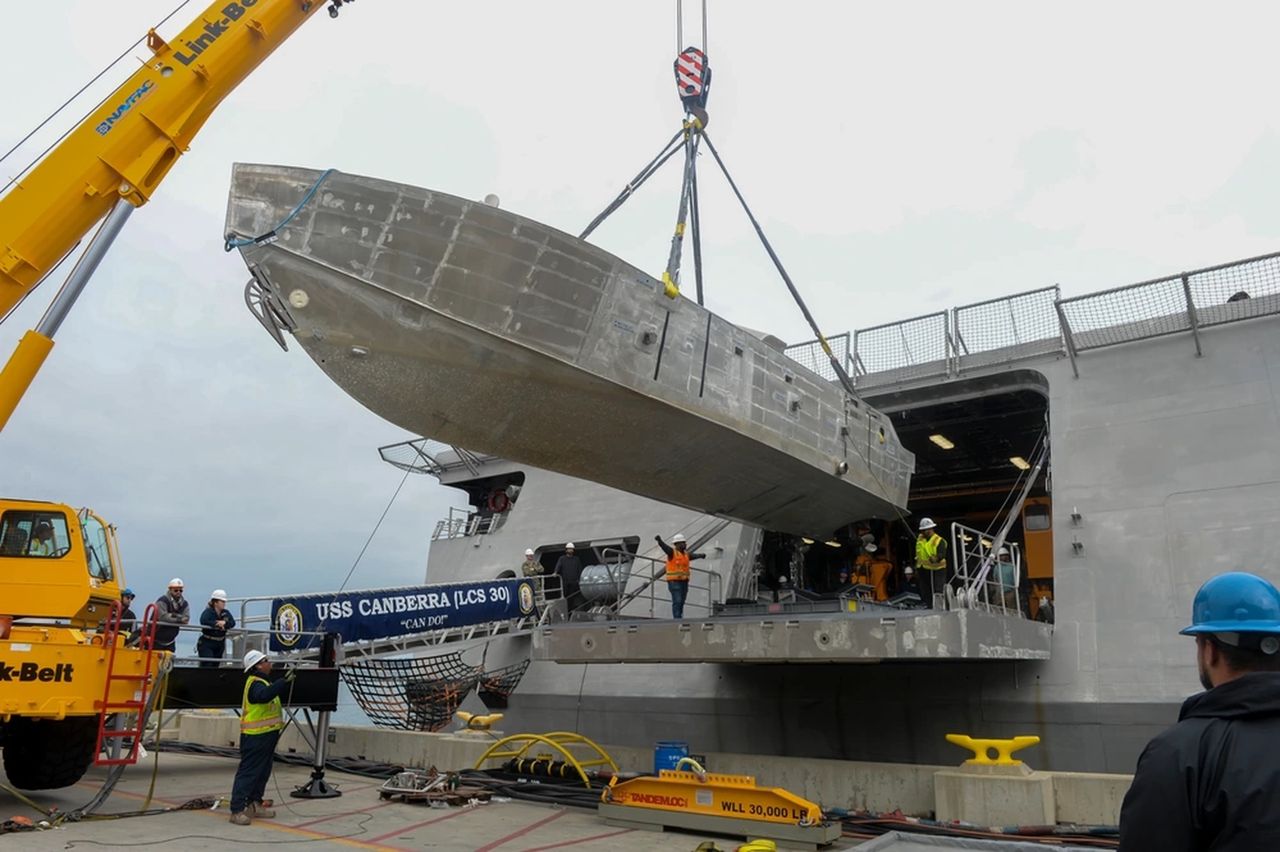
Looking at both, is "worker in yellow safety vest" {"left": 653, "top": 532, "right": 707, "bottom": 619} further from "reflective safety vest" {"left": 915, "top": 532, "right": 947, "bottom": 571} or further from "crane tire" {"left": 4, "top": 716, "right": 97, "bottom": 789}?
"crane tire" {"left": 4, "top": 716, "right": 97, "bottom": 789}

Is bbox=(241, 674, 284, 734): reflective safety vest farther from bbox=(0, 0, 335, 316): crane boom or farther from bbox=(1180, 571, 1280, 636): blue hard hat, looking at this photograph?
bbox=(1180, 571, 1280, 636): blue hard hat

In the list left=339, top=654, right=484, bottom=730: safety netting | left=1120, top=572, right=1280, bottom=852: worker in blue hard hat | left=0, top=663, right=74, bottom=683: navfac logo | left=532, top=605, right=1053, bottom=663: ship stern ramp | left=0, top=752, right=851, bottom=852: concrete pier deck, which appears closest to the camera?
left=1120, top=572, right=1280, bottom=852: worker in blue hard hat

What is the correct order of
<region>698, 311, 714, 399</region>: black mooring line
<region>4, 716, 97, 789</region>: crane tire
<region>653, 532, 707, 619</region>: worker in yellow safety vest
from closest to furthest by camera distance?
<region>4, 716, 97, 789</region>: crane tire
<region>698, 311, 714, 399</region>: black mooring line
<region>653, 532, 707, 619</region>: worker in yellow safety vest

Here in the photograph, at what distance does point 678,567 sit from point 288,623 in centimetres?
490

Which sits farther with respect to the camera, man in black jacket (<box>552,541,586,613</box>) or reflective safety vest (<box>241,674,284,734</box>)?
man in black jacket (<box>552,541,586,613</box>)

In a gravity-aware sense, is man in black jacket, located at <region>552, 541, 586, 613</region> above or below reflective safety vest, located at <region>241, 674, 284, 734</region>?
above

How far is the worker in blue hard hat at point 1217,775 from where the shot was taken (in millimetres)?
1652

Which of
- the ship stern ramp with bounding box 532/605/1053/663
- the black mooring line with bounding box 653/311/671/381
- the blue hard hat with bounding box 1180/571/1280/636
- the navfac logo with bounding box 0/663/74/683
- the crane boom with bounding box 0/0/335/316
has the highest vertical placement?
the crane boom with bounding box 0/0/335/316

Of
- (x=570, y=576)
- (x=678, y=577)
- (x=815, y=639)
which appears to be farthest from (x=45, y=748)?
(x=570, y=576)

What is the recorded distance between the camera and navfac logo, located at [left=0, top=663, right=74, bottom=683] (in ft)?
23.6

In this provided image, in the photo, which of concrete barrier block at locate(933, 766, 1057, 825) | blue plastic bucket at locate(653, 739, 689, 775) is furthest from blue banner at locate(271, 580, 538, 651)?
concrete barrier block at locate(933, 766, 1057, 825)

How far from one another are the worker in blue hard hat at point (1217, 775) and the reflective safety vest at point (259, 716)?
290 inches

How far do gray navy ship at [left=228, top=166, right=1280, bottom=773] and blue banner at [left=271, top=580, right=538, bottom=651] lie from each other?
0.91 m

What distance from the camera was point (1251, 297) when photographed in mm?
11383
